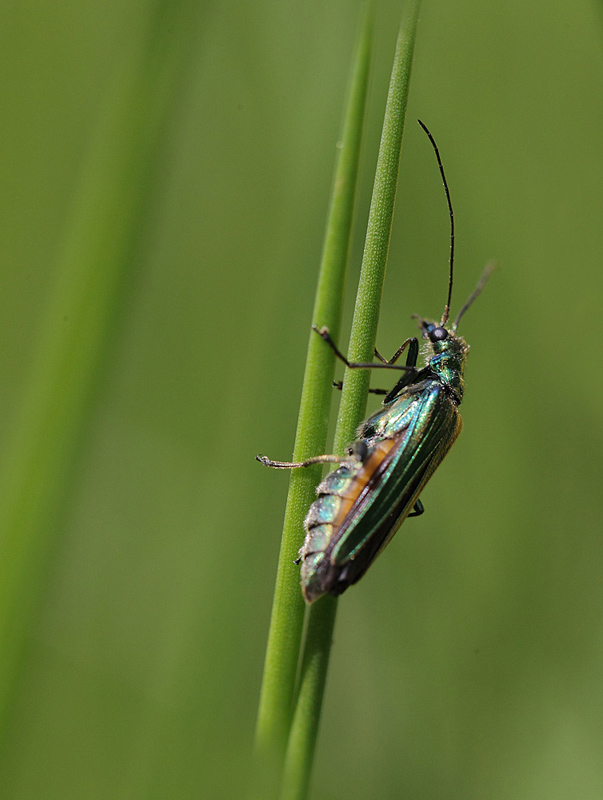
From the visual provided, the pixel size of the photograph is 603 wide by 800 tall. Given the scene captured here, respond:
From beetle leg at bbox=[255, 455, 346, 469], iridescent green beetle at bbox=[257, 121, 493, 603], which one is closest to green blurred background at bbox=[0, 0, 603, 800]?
beetle leg at bbox=[255, 455, 346, 469]

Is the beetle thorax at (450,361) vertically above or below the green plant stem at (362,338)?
above

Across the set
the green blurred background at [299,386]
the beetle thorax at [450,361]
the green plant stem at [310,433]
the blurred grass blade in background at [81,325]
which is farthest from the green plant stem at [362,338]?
the beetle thorax at [450,361]

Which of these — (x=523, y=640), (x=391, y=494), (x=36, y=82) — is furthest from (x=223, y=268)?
(x=523, y=640)

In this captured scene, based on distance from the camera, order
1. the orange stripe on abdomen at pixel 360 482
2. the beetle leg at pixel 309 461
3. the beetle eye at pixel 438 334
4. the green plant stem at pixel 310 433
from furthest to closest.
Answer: the beetle eye at pixel 438 334
the orange stripe on abdomen at pixel 360 482
the beetle leg at pixel 309 461
the green plant stem at pixel 310 433

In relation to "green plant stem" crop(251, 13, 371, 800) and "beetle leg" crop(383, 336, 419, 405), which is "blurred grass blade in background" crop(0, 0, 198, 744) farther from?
"beetle leg" crop(383, 336, 419, 405)

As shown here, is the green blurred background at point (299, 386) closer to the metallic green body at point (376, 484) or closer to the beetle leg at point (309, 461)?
the beetle leg at point (309, 461)

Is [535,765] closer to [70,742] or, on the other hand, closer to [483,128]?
[70,742]
